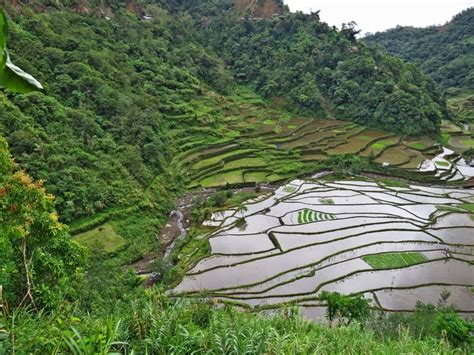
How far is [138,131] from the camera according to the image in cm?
2172

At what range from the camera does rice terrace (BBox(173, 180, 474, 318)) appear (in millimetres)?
13422

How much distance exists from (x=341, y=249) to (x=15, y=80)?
16572mm

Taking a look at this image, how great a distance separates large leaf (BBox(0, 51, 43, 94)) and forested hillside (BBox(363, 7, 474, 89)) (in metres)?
57.5

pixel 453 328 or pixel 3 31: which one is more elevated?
pixel 3 31

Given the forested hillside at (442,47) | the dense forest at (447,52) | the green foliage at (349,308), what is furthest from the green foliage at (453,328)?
the forested hillside at (442,47)

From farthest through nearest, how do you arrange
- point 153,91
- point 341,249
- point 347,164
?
point 153,91 → point 347,164 → point 341,249

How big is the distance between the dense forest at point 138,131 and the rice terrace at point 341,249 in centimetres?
245

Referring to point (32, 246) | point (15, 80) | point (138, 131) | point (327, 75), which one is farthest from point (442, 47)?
point (15, 80)

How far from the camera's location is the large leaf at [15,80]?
878mm

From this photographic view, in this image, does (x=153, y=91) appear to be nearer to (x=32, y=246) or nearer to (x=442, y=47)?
(x=32, y=246)

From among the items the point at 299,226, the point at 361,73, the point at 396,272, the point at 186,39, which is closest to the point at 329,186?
the point at 299,226

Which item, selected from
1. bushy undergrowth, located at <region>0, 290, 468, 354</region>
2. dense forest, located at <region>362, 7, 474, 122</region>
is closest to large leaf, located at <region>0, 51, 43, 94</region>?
bushy undergrowth, located at <region>0, 290, 468, 354</region>

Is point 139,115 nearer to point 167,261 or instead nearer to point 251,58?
point 167,261

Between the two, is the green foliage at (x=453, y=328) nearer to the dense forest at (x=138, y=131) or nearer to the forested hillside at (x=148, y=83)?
the dense forest at (x=138, y=131)
